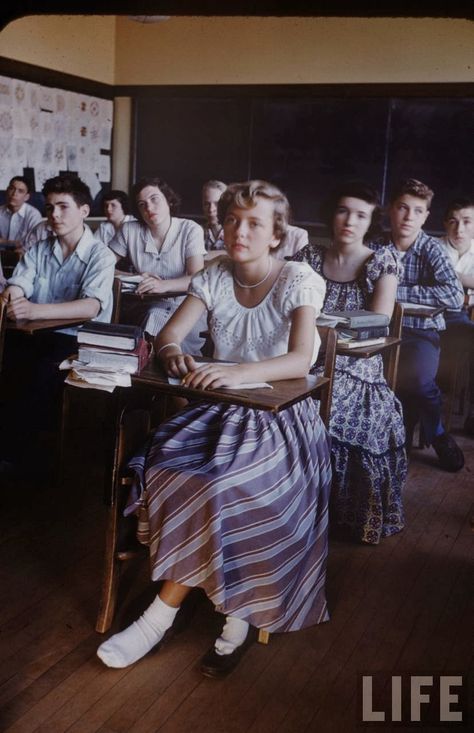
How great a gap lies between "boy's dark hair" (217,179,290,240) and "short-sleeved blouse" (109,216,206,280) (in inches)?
79.6

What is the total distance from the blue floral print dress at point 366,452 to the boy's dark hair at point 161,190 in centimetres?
187

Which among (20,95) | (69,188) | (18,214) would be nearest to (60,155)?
(20,95)

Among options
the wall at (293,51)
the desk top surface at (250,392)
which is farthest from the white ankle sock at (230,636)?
the wall at (293,51)

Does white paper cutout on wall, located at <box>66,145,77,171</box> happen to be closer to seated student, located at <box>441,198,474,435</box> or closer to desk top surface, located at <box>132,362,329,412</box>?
seated student, located at <box>441,198,474,435</box>

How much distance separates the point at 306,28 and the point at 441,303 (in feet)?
12.7

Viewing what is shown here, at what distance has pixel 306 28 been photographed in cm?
649

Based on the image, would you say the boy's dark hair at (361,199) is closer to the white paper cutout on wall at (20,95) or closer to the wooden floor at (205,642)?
the wooden floor at (205,642)

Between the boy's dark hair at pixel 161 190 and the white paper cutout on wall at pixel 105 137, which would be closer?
the boy's dark hair at pixel 161 190

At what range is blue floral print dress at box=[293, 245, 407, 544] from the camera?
105 inches

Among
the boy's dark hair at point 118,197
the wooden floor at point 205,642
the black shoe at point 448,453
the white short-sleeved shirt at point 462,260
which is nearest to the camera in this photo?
the wooden floor at point 205,642

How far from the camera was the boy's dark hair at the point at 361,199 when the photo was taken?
9.25ft

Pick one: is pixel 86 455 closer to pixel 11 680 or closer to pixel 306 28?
pixel 11 680

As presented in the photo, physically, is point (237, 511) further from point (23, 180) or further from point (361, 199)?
point (23, 180)

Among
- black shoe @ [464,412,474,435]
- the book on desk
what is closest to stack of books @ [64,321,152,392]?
the book on desk
